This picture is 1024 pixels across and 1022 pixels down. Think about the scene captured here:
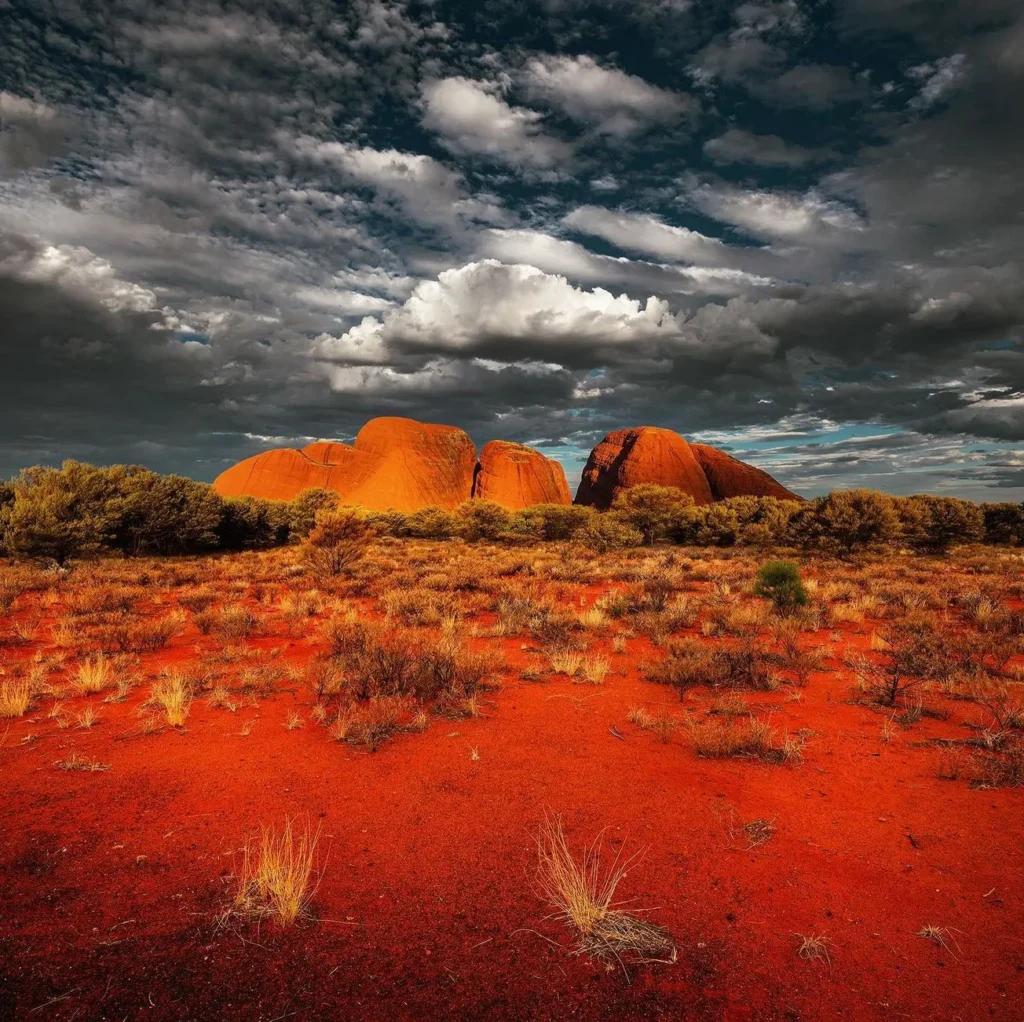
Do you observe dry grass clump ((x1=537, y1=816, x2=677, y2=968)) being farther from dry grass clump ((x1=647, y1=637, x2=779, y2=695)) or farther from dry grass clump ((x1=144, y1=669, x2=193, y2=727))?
dry grass clump ((x1=144, y1=669, x2=193, y2=727))

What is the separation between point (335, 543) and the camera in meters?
21.6

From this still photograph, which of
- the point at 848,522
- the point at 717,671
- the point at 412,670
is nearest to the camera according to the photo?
the point at 412,670

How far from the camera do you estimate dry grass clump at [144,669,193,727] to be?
21.1 ft

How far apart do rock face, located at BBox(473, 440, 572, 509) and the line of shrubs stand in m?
38.2

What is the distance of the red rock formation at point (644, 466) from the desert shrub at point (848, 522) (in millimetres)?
54270

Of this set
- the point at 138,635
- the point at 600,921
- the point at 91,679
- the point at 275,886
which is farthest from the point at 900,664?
the point at 138,635

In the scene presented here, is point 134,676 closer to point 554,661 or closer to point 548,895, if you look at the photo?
point 554,661

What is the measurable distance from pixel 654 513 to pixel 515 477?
52448 millimetres

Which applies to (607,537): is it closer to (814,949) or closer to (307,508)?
(307,508)

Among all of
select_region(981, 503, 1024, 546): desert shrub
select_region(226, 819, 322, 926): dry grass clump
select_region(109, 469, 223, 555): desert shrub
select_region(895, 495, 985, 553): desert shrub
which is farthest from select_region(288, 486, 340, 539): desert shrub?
select_region(981, 503, 1024, 546): desert shrub

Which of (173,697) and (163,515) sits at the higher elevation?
(163,515)

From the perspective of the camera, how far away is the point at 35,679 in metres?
7.67

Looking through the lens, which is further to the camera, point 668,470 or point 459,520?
point 668,470

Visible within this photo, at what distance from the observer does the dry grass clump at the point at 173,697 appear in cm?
644
